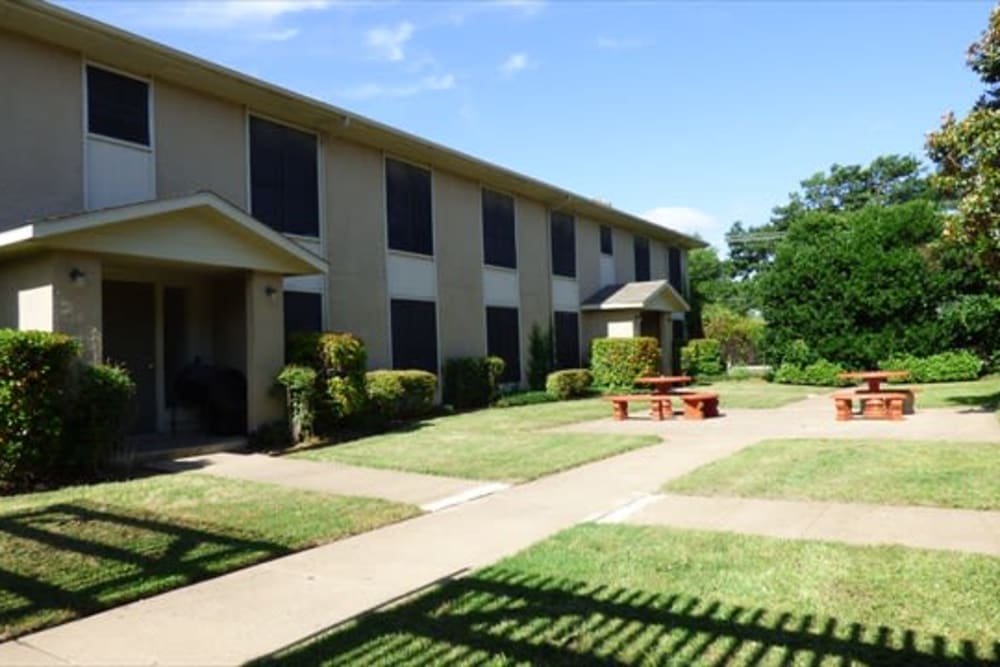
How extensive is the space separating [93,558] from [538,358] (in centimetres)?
1748

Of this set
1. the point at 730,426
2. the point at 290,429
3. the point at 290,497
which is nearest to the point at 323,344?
the point at 290,429

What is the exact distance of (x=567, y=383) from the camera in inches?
864

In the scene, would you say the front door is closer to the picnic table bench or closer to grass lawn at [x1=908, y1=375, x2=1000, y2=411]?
the picnic table bench

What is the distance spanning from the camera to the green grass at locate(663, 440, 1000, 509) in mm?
7562

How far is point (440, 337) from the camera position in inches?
747

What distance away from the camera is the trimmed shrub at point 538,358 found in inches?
894

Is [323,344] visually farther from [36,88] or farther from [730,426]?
[730,426]

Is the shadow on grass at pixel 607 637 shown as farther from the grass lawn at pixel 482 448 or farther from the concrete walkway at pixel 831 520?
the grass lawn at pixel 482 448

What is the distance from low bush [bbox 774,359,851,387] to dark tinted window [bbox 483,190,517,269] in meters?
10.9

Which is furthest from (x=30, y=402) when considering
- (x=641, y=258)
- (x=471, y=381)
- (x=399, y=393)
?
(x=641, y=258)

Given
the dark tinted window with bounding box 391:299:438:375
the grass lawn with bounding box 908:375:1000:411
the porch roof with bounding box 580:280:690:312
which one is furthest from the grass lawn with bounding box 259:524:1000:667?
the porch roof with bounding box 580:280:690:312

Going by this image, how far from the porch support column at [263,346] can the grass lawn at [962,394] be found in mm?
13149

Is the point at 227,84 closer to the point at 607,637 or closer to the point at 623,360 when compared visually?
the point at 607,637

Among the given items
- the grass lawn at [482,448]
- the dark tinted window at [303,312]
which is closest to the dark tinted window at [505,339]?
the grass lawn at [482,448]
